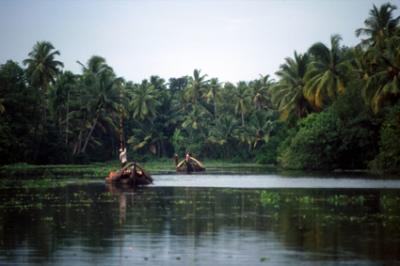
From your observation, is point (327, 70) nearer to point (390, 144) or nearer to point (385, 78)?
point (385, 78)

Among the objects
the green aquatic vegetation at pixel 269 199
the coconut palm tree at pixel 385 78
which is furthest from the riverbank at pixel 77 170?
the green aquatic vegetation at pixel 269 199

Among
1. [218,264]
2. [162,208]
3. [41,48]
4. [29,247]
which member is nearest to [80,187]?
[162,208]

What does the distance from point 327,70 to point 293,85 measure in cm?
820

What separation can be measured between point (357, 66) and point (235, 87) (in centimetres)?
4249

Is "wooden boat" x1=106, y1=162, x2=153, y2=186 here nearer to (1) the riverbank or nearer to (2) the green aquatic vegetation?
(1) the riverbank

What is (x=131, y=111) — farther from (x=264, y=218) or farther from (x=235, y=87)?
(x=264, y=218)

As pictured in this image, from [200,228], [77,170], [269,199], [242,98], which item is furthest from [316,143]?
[200,228]

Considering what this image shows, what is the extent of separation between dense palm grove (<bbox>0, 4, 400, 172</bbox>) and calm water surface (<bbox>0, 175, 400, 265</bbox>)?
97.7 feet

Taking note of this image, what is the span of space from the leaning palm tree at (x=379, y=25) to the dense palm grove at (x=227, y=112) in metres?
→ 0.10

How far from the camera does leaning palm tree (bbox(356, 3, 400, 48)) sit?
68938 mm

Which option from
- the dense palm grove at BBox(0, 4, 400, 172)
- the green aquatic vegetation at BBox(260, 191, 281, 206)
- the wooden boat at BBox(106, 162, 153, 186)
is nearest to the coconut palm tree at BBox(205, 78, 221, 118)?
the dense palm grove at BBox(0, 4, 400, 172)

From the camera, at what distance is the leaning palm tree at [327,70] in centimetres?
7181

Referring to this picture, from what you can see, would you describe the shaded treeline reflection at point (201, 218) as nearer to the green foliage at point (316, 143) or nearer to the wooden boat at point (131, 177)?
the wooden boat at point (131, 177)

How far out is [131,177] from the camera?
4550 cm
